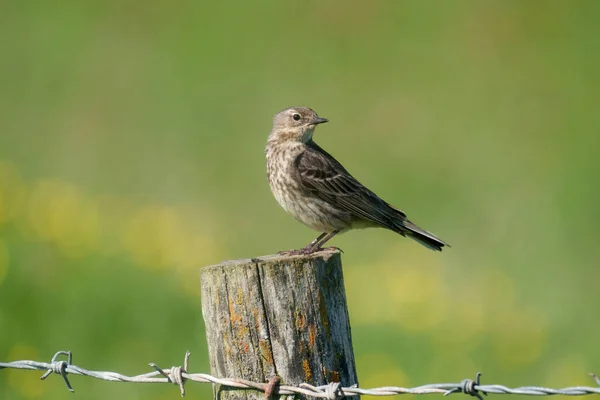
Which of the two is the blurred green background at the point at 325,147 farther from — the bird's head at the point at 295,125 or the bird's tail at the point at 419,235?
the bird's head at the point at 295,125

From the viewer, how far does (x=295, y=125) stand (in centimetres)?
880

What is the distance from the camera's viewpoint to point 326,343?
15.9 ft

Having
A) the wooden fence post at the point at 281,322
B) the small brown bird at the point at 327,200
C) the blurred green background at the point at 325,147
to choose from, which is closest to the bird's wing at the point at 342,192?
the small brown bird at the point at 327,200

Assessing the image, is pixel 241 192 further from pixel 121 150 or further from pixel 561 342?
pixel 561 342

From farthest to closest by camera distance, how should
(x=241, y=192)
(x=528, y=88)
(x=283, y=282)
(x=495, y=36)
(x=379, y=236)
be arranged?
(x=495, y=36) → (x=528, y=88) → (x=241, y=192) → (x=379, y=236) → (x=283, y=282)

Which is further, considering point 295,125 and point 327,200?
point 295,125

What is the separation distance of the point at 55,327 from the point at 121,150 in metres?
8.67

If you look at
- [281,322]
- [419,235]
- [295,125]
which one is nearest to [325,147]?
[295,125]

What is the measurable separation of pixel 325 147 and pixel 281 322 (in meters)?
11.9

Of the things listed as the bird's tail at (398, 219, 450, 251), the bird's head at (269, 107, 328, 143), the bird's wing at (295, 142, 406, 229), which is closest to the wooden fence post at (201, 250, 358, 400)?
the bird's tail at (398, 219, 450, 251)

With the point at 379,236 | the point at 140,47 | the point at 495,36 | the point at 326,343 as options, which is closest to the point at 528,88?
the point at 495,36

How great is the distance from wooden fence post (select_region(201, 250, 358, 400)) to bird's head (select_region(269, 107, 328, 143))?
3899 mm

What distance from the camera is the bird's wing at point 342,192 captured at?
26.4 feet

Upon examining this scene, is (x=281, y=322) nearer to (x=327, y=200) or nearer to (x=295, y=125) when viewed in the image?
(x=327, y=200)
